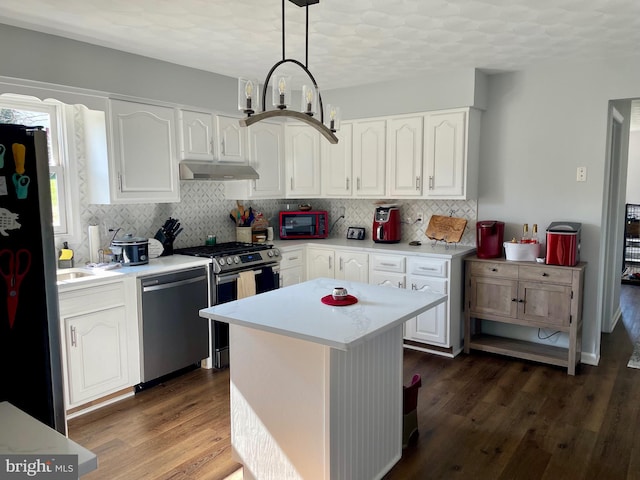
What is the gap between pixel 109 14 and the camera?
2725 millimetres

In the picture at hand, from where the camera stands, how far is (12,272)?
1.46 m

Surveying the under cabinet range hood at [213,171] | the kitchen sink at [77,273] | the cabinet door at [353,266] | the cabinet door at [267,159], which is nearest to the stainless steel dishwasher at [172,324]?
the kitchen sink at [77,273]

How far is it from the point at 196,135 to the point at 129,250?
Result: 3.73 feet

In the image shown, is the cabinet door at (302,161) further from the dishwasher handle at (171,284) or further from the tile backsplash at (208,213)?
the dishwasher handle at (171,284)

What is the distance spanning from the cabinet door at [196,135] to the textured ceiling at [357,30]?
1.36 ft

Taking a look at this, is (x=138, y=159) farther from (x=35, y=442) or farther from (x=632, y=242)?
(x=632, y=242)

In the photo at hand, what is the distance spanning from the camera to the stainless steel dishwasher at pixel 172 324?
341cm

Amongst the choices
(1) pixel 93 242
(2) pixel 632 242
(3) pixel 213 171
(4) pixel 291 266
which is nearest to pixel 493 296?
(4) pixel 291 266

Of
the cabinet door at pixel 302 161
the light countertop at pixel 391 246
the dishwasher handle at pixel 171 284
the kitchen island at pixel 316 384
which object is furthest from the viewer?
the cabinet door at pixel 302 161

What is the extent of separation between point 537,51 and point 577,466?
2765mm

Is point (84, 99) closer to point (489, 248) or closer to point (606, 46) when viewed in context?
point (489, 248)

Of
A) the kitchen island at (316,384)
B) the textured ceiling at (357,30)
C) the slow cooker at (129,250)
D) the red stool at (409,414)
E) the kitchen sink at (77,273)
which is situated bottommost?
the red stool at (409,414)

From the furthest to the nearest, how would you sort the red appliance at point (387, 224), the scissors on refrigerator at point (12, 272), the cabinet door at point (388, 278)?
the red appliance at point (387, 224) < the cabinet door at point (388, 278) < the scissors on refrigerator at point (12, 272)

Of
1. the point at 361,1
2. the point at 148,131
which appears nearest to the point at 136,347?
the point at 148,131
